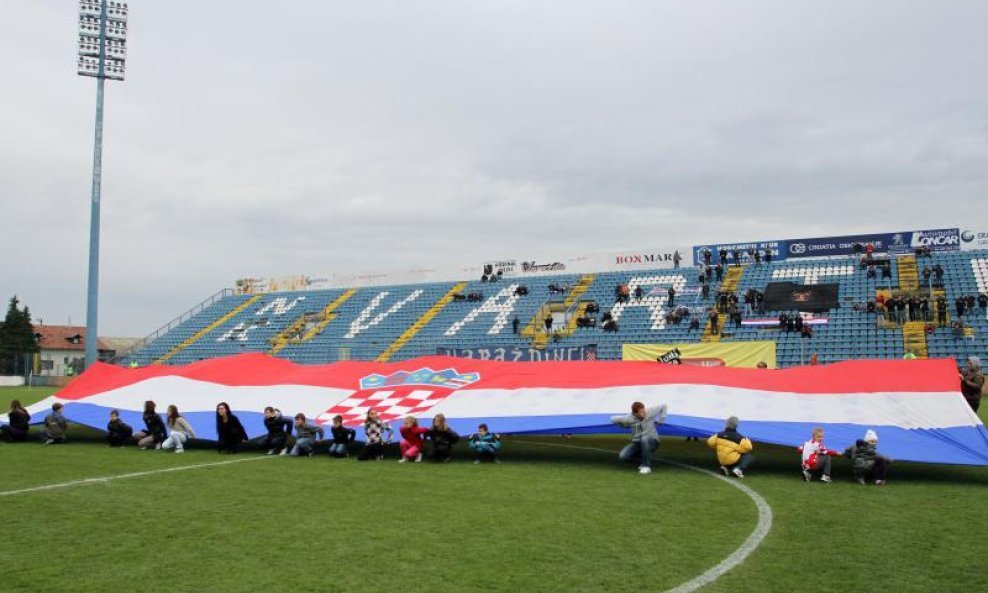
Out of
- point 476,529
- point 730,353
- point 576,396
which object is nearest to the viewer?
point 476,529

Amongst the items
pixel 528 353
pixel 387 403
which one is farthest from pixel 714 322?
pixel 387 403

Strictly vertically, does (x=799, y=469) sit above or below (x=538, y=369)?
below

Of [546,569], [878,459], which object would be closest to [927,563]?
[546,569]

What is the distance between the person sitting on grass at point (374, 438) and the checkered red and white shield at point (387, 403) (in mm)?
609

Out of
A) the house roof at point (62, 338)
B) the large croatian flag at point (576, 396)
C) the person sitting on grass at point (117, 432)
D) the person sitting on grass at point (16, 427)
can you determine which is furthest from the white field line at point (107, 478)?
the house roof at point (62, 338)

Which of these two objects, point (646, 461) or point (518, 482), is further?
point (646, 461)

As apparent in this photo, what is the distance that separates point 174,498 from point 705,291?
1147 inches

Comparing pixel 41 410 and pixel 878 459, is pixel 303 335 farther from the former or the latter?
pixel 878 459

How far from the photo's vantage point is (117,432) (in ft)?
45.4

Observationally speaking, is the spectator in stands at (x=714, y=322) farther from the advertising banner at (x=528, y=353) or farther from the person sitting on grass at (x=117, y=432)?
the person sitting on grass at (x=117, y=432)

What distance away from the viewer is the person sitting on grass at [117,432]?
13812 mm

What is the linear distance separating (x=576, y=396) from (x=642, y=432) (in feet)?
6.19

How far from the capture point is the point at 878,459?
9.50 meters

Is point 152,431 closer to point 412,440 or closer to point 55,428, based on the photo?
point 55,428
